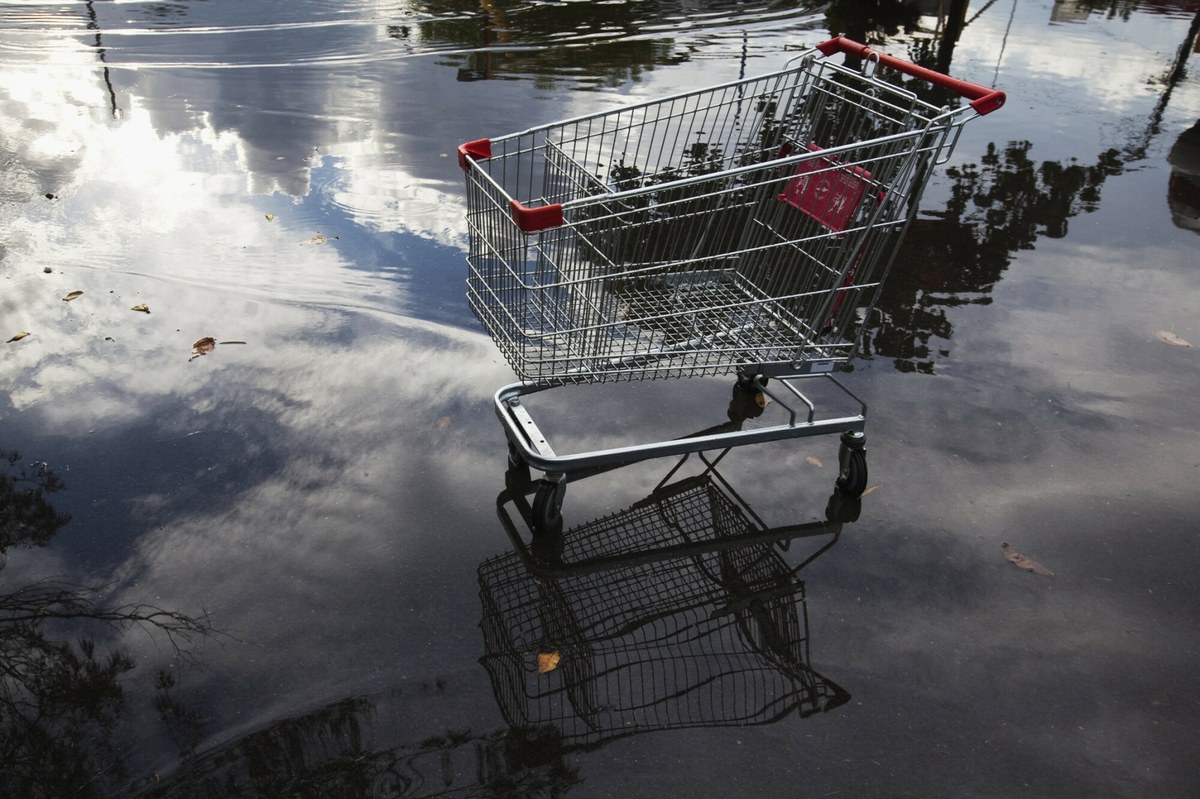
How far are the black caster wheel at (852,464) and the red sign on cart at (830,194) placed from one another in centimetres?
82

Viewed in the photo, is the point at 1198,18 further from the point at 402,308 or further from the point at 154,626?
the point at 154,626

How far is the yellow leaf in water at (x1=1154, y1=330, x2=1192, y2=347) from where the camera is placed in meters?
5.09

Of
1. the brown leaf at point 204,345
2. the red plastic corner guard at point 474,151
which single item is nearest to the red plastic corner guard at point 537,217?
the red plastic corner guard at point 474,151

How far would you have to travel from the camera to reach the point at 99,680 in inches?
119

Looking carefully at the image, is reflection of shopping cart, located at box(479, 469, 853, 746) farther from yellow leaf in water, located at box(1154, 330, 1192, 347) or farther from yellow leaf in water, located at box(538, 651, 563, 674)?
yellow leaf in water, located at box(1154, 330, 1192, 347)

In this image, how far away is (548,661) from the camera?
315 centimetres

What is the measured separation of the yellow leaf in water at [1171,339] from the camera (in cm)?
509

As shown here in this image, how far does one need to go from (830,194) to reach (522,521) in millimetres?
1737

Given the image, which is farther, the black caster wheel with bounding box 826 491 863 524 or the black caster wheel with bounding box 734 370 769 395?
the black caster wheel with bounding box 734 370 769 395

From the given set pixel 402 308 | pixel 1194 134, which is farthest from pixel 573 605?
pixel 1194 134

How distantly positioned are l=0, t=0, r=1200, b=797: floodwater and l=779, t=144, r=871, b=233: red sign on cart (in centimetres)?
106

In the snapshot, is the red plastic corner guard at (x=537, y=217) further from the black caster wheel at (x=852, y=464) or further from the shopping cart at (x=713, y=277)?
the black caster wheel at (x=852, y=464)

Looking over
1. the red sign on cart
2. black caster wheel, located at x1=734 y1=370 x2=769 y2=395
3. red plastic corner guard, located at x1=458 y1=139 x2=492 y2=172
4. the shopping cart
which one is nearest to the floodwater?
black caster wheel, located at x1=734 y1=370 x2=769 y2=395

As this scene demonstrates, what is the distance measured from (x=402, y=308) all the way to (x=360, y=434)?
114cm
